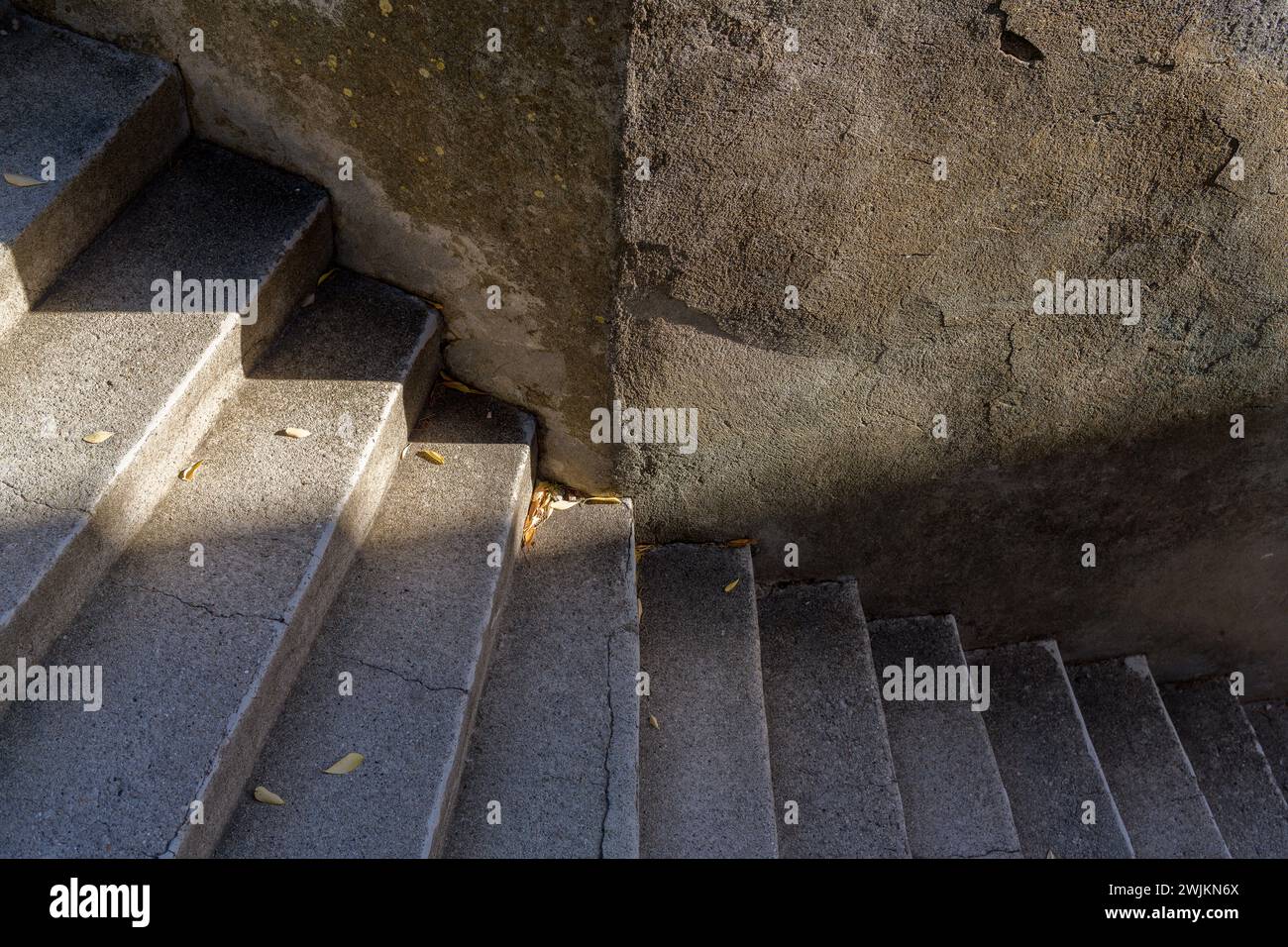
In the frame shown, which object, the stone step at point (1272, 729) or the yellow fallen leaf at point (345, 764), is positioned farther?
the stone step at point (1272, 729)

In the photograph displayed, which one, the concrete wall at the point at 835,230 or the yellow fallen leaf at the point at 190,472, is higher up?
the concrete wall at the point at 835,230

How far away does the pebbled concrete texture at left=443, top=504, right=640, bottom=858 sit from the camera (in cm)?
264

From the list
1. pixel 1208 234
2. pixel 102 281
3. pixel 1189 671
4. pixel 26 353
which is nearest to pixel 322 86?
pixel 102 281

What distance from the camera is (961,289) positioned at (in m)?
2.98

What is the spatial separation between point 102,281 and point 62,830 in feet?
5.10

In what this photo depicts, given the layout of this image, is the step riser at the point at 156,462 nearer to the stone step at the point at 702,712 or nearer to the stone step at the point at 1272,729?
the stone step at the point at 702,712

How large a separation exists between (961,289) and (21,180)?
267 centimetres

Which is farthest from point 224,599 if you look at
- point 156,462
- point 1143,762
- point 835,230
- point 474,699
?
point 1143,762

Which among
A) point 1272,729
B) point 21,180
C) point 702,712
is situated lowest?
point 702,712

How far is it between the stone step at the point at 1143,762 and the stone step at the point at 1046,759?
0.83 feet

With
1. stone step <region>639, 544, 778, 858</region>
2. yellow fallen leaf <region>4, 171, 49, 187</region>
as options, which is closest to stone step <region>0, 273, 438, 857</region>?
yellow fallen leaf <region>4, 171, 49, 187</region>

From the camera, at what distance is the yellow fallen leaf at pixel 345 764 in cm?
249

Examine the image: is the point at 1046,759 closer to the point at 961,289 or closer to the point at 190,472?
the point at 961,289

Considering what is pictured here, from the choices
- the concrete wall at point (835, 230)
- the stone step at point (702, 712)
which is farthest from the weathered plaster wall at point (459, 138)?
the stone step at point (702, 712)
